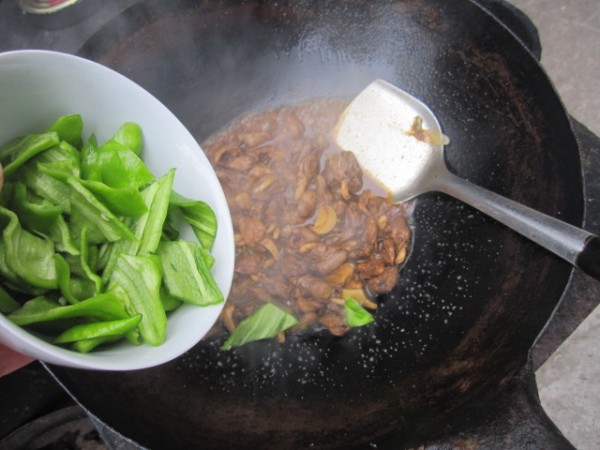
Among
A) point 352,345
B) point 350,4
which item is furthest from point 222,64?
point 352,345

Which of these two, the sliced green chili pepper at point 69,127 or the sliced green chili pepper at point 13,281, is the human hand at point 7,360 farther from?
the sliced green chili pepper at point 69,127

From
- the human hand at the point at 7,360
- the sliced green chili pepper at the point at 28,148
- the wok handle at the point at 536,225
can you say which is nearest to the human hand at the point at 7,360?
the human hand at the point at 7,360

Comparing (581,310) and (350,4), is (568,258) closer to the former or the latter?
(581,310)

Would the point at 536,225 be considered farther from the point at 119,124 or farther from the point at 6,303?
the point at 6,303

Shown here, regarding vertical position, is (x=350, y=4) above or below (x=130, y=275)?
above

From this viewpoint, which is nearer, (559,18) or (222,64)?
(222,64)

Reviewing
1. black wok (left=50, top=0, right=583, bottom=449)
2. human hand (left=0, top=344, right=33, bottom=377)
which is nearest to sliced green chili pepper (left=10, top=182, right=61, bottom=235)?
black wok (left=50, top=0, right=583, bottom=449)
